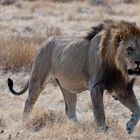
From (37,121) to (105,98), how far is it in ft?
7.31

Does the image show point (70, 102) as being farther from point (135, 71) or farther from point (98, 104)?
point (135, 71)

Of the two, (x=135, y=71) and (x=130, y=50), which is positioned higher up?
(x=130, y=50)

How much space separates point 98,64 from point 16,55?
485 cm

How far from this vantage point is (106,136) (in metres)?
6.99

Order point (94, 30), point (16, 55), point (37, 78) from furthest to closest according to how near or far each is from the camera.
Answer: point (16, 55), point (37, 78), point (94, 30)

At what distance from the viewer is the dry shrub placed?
1195 cm

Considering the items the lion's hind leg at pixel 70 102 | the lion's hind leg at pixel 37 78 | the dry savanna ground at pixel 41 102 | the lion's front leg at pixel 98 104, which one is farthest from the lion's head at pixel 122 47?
the lion's hind leg at pixel 70 102

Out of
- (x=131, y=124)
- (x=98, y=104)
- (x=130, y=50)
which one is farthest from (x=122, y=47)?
(x=131, y=124)

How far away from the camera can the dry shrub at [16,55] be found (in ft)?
39.2

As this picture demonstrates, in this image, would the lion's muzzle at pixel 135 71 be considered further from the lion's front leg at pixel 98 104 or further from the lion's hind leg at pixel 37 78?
the lion's hind leg at pixel 37 78

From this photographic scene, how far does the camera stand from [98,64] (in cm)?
750

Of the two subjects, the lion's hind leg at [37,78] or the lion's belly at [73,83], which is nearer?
the lion's belly at [73,83]

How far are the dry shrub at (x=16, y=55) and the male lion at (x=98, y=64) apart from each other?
3.39m

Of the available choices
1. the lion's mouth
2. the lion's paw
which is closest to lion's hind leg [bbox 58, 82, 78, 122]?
the lion's paw
